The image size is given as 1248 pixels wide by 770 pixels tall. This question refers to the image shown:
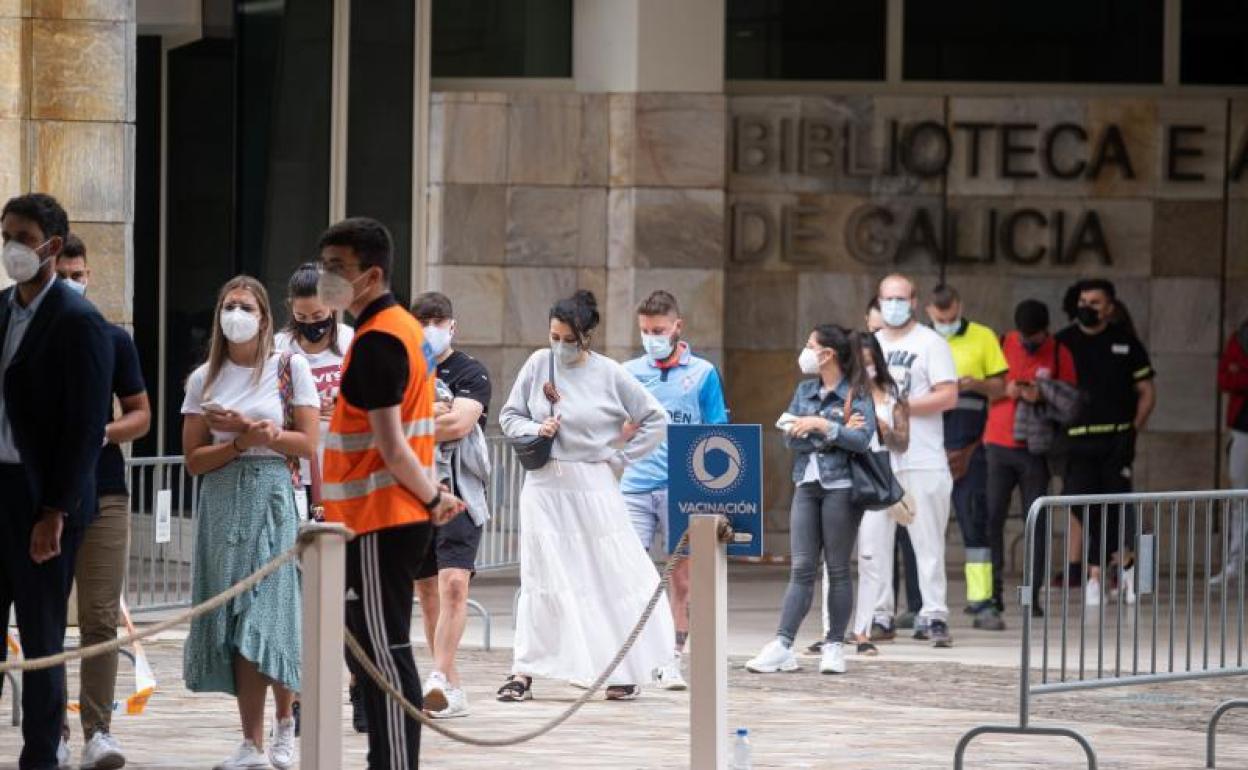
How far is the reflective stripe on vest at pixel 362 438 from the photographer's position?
880 cm

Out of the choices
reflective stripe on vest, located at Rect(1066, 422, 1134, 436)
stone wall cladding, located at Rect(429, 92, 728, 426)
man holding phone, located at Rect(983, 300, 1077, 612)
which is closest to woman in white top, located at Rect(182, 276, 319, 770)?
man holding phone, located at Rect(983, 300, 1077, 612)

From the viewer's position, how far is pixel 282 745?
10.1m

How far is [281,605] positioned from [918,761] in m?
2.47

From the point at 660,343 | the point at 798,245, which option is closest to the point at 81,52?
the point at 660,343

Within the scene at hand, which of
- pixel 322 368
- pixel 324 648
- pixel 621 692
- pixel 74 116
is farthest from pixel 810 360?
pixel 324 648

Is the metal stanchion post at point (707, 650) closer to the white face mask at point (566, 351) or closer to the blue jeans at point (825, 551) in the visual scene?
the white face mask at point (566, 351)

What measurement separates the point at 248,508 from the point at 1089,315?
797cm

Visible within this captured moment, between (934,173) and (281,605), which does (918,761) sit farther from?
(934,173)

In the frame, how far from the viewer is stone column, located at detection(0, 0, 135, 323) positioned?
582 inches

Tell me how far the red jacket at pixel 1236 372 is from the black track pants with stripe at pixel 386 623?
35.0ft

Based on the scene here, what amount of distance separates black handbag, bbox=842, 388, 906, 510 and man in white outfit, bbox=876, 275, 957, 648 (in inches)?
45.7

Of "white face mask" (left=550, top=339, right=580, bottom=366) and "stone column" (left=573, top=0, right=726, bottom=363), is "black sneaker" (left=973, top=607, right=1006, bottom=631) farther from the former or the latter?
"white face mask" (left=550, top=339, right=580, bottom=366)

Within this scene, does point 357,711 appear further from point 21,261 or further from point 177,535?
point 177,535

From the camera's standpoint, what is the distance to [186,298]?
1953cm
